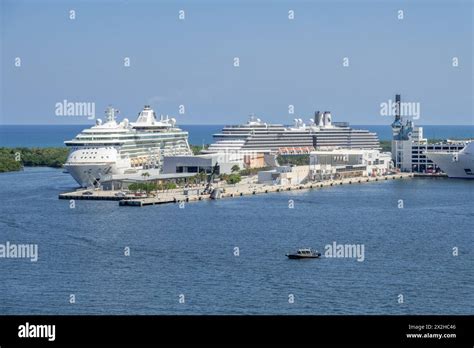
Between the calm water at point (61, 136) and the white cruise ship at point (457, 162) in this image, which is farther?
the calm water at point (61, 136)

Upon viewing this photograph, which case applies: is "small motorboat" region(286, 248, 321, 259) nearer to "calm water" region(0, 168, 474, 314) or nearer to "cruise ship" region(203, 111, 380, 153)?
"calm water" region(0, 168, 474, 314)

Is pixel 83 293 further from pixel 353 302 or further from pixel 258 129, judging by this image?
pixel 258 129

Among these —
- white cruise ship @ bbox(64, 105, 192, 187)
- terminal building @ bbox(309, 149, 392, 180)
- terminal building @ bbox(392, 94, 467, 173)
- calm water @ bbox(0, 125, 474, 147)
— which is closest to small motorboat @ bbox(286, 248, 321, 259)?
white cruise ship @ bbox(64, 105, 192, 187)

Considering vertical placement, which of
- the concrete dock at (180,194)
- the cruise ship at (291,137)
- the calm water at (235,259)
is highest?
the cruise ship at (291,137)

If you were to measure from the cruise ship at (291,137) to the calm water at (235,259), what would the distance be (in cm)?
1319

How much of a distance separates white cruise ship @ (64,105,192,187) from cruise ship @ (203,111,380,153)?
5.32 ft

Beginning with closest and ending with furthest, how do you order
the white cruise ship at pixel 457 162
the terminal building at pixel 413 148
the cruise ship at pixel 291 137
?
1. the white cruise ship at pixel 457 162
2. the terminal building at pixel 413 148
3. the cruise ship at pixel 291 137

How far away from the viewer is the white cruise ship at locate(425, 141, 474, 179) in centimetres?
2983

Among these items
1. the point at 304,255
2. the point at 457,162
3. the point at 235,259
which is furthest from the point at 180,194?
the point at 457,162

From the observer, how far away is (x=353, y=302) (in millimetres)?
9133

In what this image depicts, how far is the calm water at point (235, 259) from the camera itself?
920cm

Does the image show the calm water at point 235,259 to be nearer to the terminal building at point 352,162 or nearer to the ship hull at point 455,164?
the ship hull at point 455,164

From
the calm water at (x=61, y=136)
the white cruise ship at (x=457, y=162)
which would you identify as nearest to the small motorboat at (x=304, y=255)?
the white cruise ship at (x=457, y=162)
